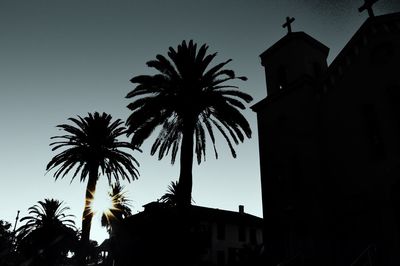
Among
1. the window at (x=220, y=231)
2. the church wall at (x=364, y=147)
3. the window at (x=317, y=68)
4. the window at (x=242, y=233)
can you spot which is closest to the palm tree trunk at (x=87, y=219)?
the church wall at (x=364, y=147)

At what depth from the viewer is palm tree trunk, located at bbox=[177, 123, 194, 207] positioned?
58.2ft

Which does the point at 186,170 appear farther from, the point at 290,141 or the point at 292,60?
the point at 292,60

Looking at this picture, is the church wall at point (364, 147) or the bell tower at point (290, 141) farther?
the bell tower at point (290, 141)

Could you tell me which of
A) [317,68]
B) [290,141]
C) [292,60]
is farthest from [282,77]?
[290,141]

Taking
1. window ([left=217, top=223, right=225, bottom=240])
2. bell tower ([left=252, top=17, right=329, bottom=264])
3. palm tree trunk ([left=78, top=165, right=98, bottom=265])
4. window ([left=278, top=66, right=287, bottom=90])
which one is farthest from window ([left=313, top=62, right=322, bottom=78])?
window ([left=217, top=223, right=225, bottom=240])

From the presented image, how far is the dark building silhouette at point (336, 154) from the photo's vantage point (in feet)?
46.7

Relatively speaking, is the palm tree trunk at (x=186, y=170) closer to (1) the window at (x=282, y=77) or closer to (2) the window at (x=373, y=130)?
(1) the window at (x=282, y=77)

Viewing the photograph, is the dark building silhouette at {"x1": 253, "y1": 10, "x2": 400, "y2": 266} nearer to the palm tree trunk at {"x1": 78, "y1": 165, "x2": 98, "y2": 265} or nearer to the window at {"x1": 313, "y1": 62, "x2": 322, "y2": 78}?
the window at {"x1": 313, "y1": 62, "x2": 322, "y2": 78}

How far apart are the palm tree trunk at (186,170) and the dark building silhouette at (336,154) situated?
183 inches

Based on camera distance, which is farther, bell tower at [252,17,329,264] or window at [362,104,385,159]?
bell tower at [252,17,329,264]

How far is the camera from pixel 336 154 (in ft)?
54.3

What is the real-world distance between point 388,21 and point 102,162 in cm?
2160

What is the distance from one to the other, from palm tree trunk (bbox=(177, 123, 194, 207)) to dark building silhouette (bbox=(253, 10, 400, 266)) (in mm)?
4659

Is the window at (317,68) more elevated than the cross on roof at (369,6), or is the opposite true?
the cross on roof at (369,6)
